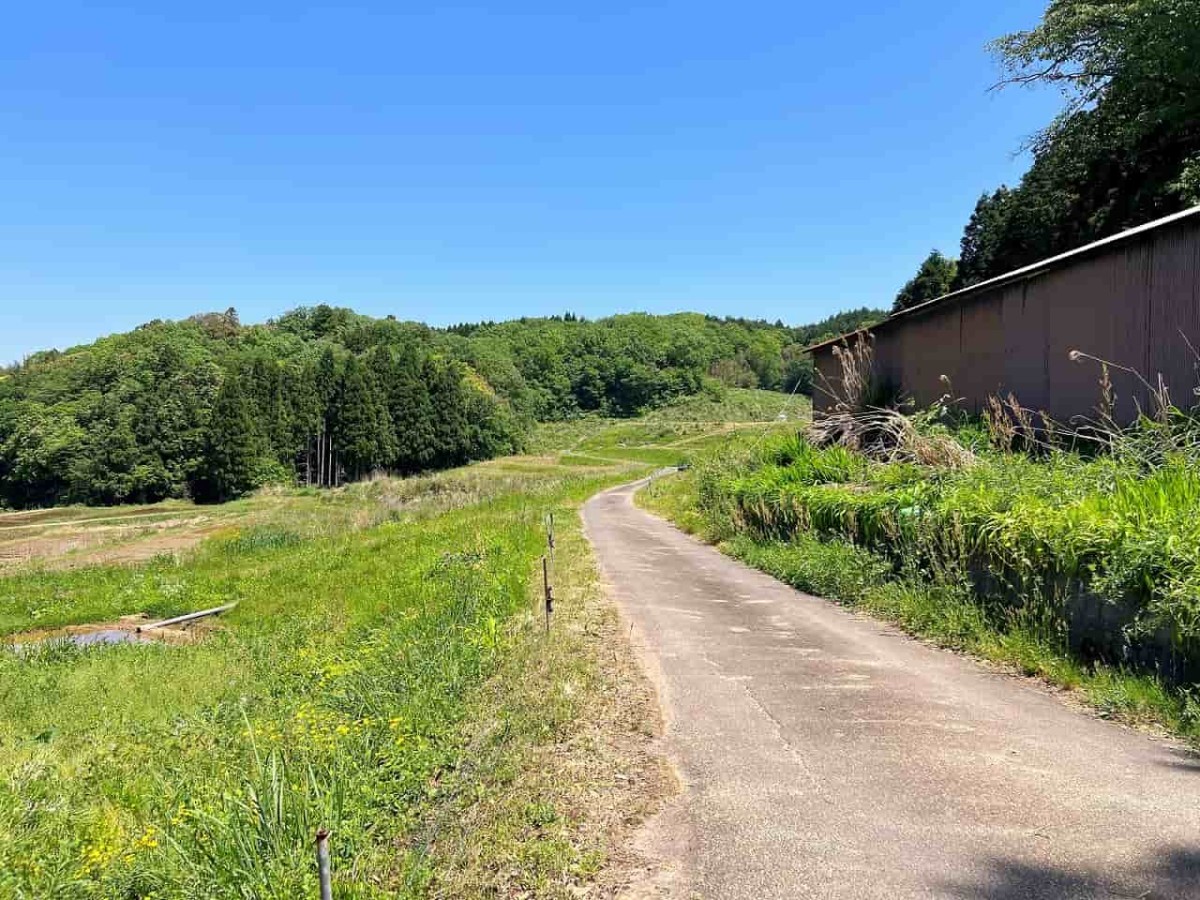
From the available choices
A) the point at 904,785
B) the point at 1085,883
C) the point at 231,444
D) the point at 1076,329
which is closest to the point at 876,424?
the point at 1076,329

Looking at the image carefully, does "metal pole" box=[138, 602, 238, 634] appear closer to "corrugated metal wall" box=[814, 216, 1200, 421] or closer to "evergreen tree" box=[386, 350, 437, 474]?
"corrugated metal wall" box=[814, 216, 1200, 421]

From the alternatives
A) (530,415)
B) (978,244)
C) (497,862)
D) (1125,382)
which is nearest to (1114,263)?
(1125,382)

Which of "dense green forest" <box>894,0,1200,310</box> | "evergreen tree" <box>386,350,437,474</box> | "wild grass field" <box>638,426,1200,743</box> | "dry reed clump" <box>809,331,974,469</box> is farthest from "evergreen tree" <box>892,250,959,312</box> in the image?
"evergreen tree" <box>386,350,437,474</box>

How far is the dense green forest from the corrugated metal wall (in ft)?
26.9

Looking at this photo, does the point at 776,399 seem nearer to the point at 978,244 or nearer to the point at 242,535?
the point at 978,244

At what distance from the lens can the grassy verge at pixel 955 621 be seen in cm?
473

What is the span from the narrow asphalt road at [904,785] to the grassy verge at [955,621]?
9.3 inches

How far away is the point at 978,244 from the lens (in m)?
41.2

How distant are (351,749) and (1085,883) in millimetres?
3756

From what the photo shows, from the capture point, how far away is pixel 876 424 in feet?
47.6

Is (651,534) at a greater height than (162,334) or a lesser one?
lesser

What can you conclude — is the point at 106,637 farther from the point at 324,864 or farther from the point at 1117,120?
the point at 1117,120

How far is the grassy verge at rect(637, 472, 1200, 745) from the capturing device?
15.5 ft

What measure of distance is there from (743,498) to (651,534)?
4616 mm
